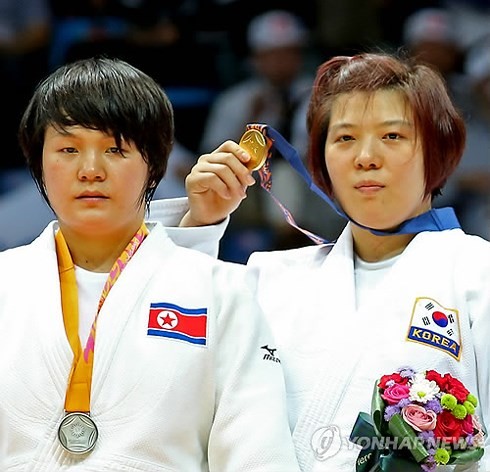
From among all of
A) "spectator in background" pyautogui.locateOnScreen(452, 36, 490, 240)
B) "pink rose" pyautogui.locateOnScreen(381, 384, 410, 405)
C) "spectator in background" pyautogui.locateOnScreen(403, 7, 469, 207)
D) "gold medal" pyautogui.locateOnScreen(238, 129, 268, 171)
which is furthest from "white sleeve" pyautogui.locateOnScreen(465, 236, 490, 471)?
"spectator in background" pyautogui.locateOnScreen(403, 7, 469, 207)

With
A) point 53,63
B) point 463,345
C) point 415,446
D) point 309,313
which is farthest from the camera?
point 53,63

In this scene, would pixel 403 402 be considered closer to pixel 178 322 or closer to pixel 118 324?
pixel 178 322

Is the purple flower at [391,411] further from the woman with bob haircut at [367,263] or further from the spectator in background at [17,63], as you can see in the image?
the spectator in background at [17,63]

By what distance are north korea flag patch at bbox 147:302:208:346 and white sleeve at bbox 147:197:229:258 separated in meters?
0.41

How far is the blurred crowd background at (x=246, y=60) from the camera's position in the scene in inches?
209

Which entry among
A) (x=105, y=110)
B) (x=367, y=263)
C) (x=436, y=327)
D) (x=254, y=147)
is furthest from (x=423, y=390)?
(x=105, y=110)

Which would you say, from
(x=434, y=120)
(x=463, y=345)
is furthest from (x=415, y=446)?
(x=434, y=120)

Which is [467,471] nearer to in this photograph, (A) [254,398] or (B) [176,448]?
(A) [254,398]

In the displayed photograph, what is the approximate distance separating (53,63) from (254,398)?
11.6 feet

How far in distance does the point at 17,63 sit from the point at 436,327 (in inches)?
143

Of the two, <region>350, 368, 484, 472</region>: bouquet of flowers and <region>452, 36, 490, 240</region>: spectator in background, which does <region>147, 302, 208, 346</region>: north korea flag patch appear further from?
<region>452, 36, 490, 240</region>: spectator in background

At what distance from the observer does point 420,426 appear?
2.26 meters

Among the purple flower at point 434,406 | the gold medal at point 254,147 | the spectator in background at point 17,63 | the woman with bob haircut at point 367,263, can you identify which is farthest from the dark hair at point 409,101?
the spectator in background at point 17,63

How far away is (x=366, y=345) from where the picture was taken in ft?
8.20
